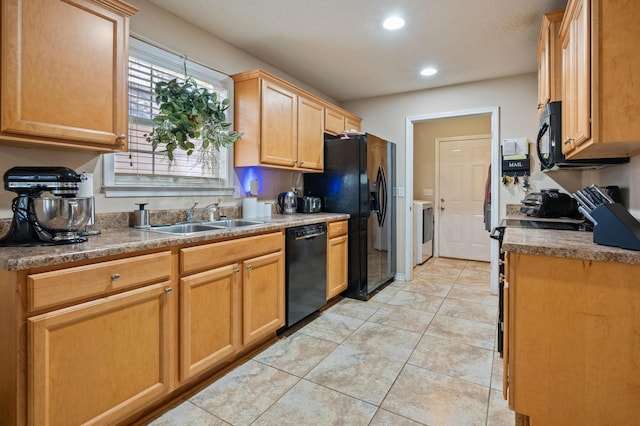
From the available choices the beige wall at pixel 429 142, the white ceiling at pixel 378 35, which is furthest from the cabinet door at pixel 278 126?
the beige wall at pixel 429 142

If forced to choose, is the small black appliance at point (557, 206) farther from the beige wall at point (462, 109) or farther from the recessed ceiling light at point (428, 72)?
the recessed ceiling light at point (428, 72)

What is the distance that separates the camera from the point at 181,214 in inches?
94.7

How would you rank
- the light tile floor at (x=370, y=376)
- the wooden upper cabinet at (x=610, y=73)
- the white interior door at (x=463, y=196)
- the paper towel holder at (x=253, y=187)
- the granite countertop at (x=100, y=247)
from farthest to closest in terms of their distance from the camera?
the white interior door at (x=463, y=196)
the paper towel holder at (x=253, y=187)
the light tile floor at (x=370, y=376)
the wooden upper cabinet at (x=610, y=73)
the granite countertop at (x=100, y=247)

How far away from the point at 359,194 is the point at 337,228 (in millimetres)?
453

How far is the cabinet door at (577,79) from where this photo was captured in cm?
140

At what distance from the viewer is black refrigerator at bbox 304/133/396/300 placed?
11.1 ft

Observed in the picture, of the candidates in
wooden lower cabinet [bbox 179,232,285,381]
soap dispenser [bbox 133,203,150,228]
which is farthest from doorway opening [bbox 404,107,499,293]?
soap dispenser [bbox 133,203,150,228]

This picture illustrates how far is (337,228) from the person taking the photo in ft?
10.5

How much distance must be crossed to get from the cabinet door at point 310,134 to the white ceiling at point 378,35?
1.39 ft

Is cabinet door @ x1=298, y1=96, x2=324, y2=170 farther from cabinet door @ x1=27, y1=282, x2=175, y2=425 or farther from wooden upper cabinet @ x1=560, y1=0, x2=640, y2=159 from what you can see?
wooden upper cabinet @ x1=560, y1=0, x2=640, y2=159

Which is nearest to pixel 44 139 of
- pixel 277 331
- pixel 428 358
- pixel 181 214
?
pixel 181 214

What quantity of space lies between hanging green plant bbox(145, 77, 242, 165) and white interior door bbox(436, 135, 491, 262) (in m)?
4.19

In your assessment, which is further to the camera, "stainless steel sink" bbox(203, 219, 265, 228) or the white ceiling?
"stainless steel sink" bbox(203, 219, 265, 228)

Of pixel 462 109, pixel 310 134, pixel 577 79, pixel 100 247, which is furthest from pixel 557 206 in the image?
pixel 100 247
